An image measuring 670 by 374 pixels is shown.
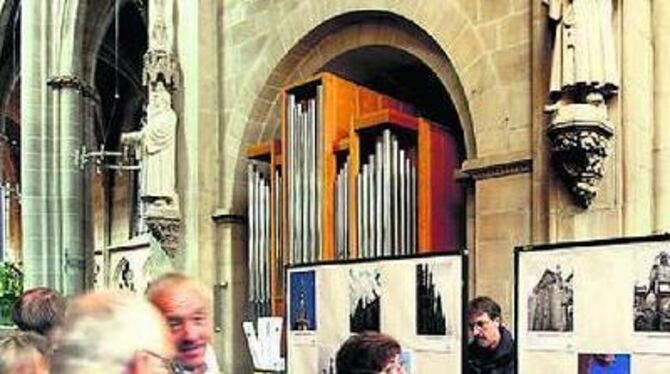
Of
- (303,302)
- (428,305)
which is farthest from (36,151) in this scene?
(428,305)

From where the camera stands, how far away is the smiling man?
286 centimetres

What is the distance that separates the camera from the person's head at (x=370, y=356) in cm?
303

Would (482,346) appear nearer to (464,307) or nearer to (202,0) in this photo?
(464,307)

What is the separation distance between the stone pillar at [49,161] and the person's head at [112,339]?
46.1 ft

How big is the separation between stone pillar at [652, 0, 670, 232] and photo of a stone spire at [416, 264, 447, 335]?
285 cm

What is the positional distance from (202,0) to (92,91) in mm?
5627

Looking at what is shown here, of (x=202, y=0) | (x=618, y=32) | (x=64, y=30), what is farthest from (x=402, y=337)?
(x=64, y=30)

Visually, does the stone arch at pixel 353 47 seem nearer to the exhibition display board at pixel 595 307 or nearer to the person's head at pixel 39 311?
the exhibition display board at pixel 595 307

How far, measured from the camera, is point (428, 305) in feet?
14.7

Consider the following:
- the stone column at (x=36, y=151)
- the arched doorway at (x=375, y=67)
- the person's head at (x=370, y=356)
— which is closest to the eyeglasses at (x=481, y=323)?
the person's head at (x=370, y=356)

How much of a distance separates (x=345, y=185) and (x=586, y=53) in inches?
118

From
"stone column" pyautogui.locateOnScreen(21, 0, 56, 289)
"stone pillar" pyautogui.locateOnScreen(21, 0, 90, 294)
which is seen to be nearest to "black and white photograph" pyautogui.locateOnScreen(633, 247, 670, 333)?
"stone pillar" pyautogui.locateOnScreen(21, 0, 90, 294)

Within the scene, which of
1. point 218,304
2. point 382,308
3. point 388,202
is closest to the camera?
point 382,308

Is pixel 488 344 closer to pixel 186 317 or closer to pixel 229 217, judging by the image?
pixel 186 317
